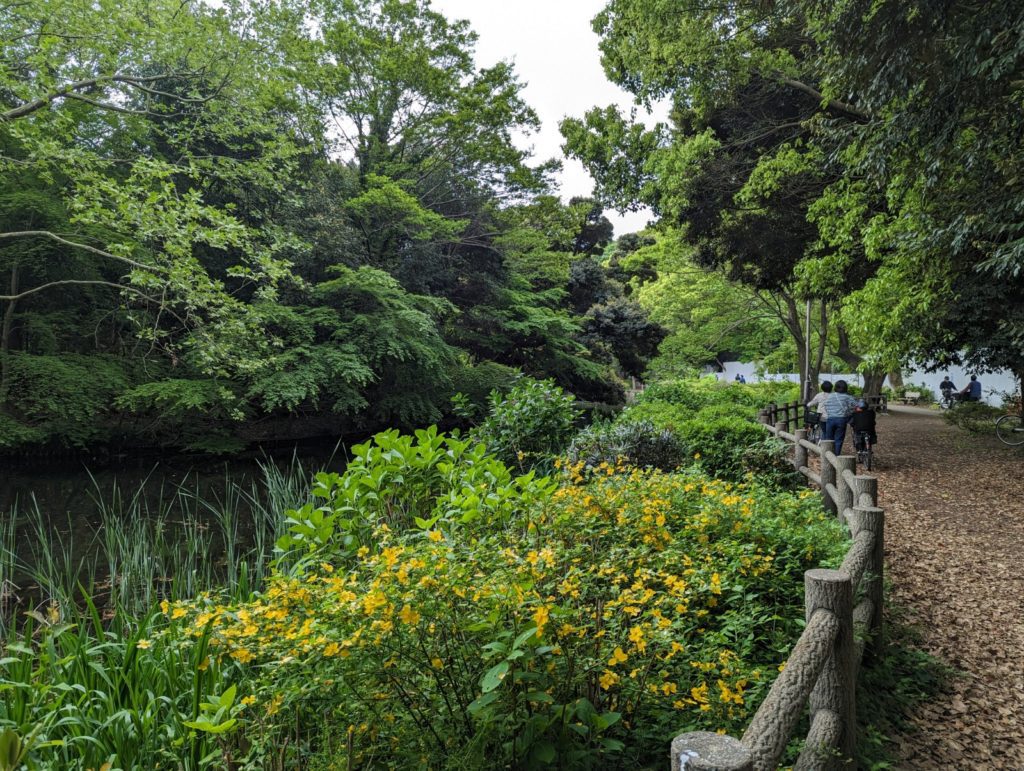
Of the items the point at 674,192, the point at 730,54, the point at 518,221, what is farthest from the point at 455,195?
the point at 730,54

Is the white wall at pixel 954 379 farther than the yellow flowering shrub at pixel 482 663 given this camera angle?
Yes

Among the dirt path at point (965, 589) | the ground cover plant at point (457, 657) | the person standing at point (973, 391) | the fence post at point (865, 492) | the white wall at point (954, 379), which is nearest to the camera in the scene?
the ground cover plant at point (457, 657)

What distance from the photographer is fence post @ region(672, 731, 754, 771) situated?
3.94 ft

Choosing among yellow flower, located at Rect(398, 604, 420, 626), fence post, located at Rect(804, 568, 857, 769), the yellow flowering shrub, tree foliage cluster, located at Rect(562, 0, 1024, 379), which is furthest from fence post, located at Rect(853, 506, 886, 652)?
tree foliage cluster, located at Rect(562, 0, 1024, 379)

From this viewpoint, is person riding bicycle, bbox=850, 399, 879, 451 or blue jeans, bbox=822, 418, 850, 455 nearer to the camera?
blue jeans, bbox=822, 418, 850, 455

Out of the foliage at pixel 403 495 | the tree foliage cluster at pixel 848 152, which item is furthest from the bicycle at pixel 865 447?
the foliage at pixel 403 495

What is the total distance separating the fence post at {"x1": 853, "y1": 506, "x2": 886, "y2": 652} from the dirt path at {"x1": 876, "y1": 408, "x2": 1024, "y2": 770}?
1.22 feet

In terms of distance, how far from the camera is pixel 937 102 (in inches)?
241

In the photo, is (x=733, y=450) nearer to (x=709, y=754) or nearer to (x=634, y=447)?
(x=634, y=447)

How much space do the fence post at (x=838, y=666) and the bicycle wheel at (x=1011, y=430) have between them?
38.3 ft

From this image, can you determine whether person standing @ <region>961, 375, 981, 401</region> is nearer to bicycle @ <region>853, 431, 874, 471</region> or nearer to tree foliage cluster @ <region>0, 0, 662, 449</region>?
tree foliage cluster @ <region>0, 0, 662, 449</region>

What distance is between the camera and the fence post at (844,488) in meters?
4.62

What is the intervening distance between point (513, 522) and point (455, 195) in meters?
18.5

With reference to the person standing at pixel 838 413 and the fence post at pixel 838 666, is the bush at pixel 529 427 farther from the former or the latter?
the fence post at pixel 838 666
